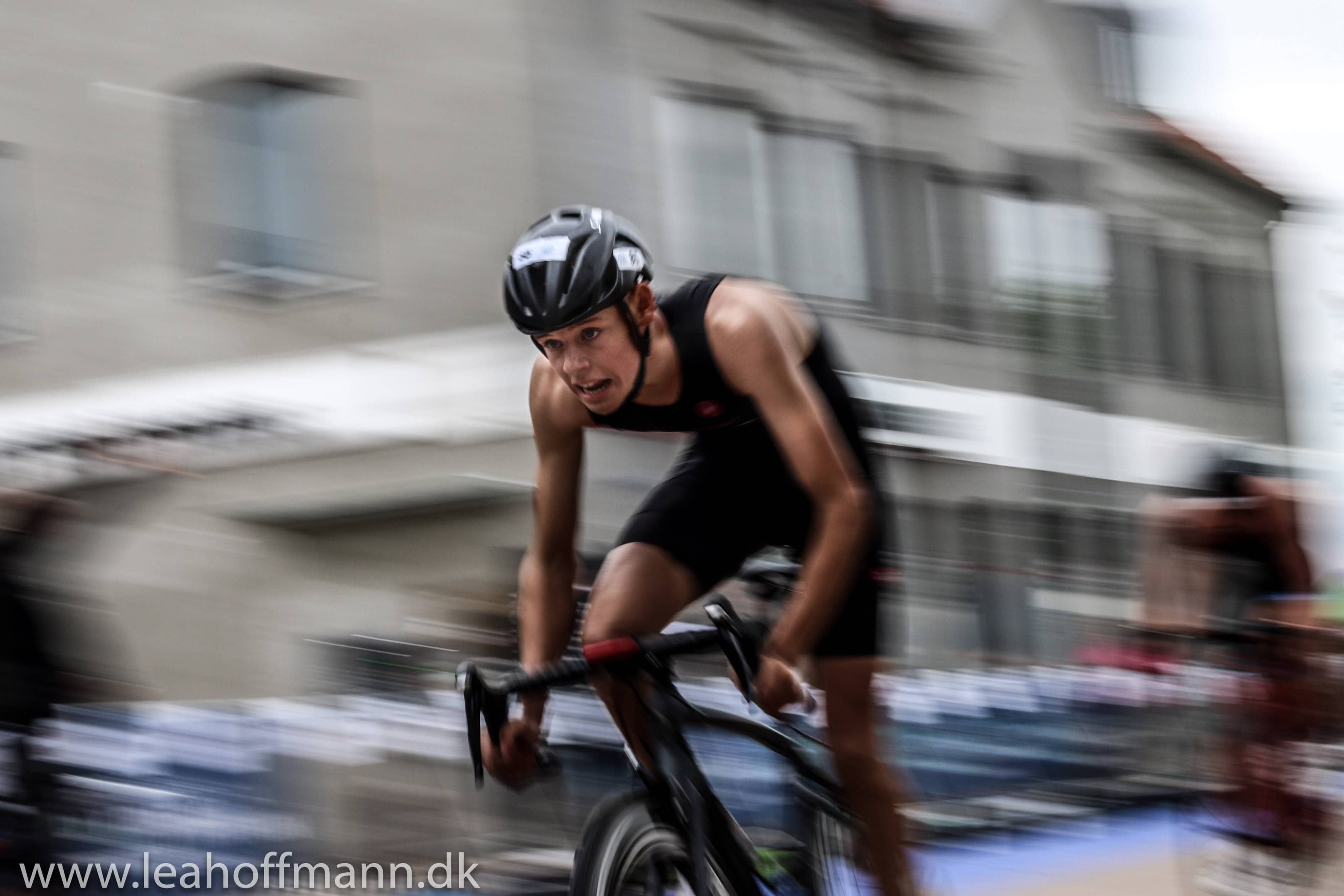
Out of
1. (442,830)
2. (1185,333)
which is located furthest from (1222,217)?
(442,830)

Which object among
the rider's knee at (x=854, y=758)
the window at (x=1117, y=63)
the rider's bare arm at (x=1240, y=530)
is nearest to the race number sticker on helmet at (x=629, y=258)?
the rider's knee at (x=854, y=758)

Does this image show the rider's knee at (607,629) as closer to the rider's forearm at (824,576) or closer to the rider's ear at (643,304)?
the rider's forearm at (824,576)

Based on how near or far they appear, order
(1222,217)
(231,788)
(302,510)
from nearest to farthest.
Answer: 1. (231,788)
2. (302,510)
3. (1222,217)

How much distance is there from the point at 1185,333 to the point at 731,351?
16029 millimetres

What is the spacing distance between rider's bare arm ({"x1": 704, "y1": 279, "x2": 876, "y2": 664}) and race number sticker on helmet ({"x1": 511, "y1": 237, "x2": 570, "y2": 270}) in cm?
35

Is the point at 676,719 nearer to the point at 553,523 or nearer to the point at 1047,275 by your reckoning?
the point at 553,523

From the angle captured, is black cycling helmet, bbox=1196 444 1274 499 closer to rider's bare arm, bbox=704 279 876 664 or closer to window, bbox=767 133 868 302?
rider's bare arm, bbox=704 279 876 664

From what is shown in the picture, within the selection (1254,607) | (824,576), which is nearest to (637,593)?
(824,576)

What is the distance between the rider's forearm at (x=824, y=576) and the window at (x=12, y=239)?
8.33 metres

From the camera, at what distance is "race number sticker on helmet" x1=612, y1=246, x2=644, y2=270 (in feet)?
9.33

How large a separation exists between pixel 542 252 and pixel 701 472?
2.36 ft

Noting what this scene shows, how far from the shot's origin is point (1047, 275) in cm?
1440

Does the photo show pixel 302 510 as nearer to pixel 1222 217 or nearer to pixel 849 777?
pixel 849 777

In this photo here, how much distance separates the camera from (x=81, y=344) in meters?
9.86
